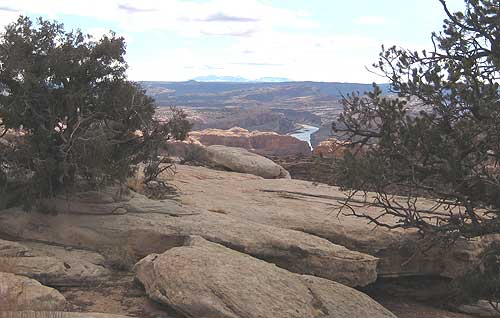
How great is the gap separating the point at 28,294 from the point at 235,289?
3.06m

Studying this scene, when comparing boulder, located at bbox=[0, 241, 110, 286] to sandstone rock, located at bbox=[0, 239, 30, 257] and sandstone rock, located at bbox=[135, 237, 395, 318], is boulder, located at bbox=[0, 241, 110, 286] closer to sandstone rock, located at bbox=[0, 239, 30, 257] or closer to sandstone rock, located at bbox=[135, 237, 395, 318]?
sandstone rock, located at bbox=[0, 239, 30, 257]

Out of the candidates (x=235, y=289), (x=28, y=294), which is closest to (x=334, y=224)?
(x=235, y=289)

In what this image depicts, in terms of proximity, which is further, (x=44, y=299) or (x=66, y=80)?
(x=66, y=80)

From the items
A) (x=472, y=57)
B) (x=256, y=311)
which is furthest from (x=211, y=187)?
(x=472, y=57)

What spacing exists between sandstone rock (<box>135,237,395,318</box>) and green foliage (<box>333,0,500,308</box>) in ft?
7.30

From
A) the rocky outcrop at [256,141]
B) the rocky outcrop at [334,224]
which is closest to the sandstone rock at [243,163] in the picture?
the rocky outcrop at [334,224]

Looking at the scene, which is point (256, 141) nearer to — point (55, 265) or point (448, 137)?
point (55, 265)

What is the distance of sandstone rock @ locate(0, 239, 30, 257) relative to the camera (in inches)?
392

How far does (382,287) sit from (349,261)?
2.89 metres

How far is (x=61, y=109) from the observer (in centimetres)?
1184

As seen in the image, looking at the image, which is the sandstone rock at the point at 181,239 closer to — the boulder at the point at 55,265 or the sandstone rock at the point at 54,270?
the boulder at the point at 55,265

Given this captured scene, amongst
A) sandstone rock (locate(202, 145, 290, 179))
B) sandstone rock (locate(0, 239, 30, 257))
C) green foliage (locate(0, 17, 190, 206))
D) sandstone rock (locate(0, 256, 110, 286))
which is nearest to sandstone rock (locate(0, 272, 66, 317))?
sandstone rock (locate(0, 256, 110, 286))

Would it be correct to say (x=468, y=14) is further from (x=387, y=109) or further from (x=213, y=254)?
(x=213, y=254)

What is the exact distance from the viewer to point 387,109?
816cm
